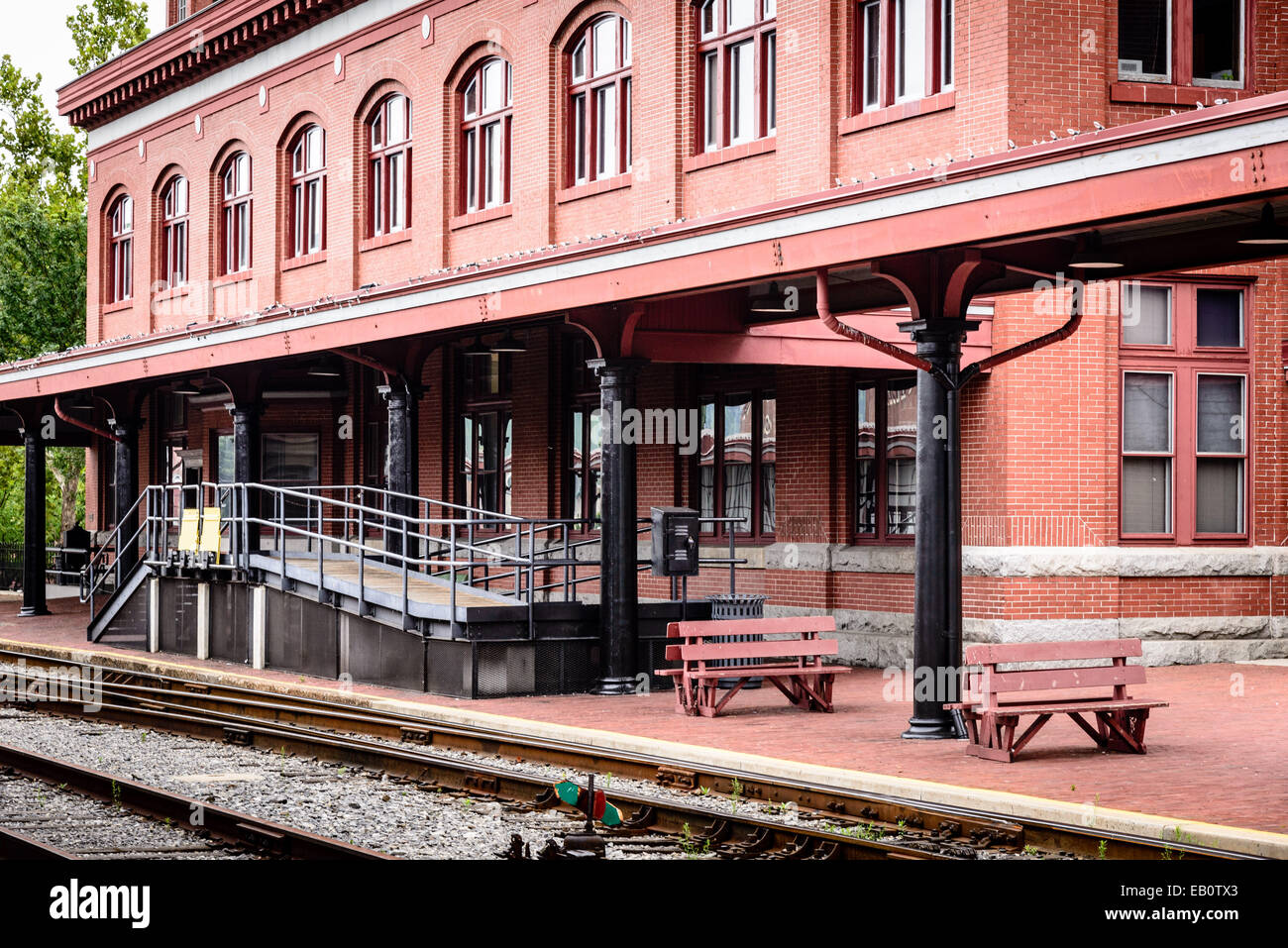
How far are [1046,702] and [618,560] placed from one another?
229 inches

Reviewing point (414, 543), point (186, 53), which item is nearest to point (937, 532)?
point (414, 543)

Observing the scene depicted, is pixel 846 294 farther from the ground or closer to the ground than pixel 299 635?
farther from the ground

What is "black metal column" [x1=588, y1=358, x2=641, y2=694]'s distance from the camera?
1706 cm

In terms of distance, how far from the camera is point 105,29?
187 ft

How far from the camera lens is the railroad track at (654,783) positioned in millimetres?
9094

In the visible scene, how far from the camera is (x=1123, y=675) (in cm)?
1273

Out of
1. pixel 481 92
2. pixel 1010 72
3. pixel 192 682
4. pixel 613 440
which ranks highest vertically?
pixel 481 92

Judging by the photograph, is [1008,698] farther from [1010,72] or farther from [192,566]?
[192,566]

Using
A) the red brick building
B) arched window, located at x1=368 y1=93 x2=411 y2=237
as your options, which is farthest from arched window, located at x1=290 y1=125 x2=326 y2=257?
the red brick building

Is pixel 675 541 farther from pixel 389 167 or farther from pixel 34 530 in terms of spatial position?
pixel 34 530

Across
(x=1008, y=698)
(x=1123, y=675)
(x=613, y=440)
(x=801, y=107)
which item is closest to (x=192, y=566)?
(x=613, y=440)

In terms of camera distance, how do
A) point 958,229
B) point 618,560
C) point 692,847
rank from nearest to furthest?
point 692,847 → point 958,229 → point 618,560

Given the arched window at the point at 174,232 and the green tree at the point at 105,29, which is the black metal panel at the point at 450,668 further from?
the green tree at the point at 105,29

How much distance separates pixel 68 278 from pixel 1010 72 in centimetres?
3495
